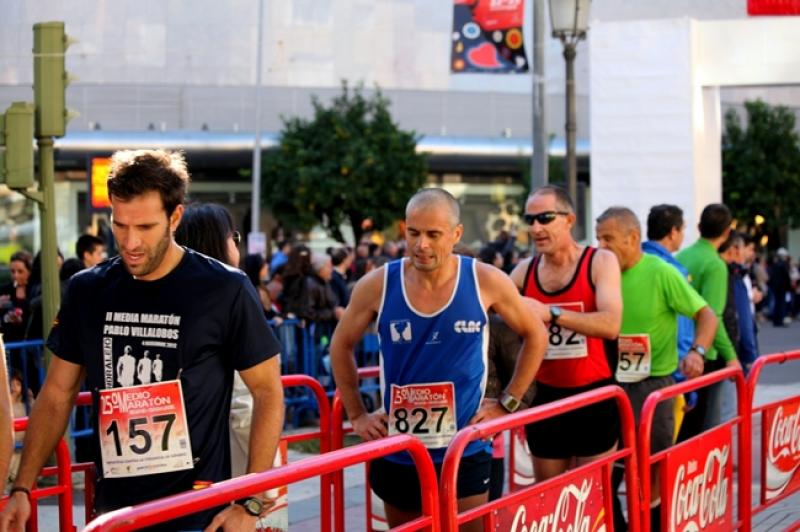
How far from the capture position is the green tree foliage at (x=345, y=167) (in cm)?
4316

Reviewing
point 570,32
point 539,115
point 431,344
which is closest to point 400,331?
point 431,344

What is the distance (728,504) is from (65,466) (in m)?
3.43

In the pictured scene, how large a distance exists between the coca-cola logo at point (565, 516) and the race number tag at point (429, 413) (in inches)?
19.8

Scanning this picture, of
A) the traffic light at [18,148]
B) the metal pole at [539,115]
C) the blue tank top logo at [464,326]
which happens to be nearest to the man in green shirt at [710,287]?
the blue tank top logo at [464,326]

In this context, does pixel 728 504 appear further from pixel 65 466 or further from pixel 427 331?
pixel 65 466

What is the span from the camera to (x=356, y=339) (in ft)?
18.8

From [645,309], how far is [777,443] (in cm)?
100

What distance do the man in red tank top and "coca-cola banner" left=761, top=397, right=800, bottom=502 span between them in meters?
1.08

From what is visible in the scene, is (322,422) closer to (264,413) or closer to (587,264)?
(587,264)

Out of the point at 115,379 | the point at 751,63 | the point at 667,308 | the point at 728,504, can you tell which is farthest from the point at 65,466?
the point at 751,63

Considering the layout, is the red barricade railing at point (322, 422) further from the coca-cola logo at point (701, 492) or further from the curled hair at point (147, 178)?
the curled hair at point (147, 178)

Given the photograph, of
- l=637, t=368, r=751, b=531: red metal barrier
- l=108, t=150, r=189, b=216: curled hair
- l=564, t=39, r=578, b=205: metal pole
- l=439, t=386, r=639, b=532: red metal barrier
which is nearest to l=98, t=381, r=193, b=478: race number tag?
l=108, t=150, r=189, b=216: curled hair

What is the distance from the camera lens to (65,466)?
4.90 meters

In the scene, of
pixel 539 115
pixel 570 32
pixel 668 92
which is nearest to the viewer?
pixel 570 32
